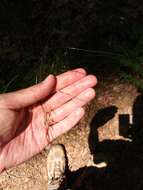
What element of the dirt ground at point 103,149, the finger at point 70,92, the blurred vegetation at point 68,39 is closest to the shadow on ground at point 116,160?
the dirt ground at point 103,149

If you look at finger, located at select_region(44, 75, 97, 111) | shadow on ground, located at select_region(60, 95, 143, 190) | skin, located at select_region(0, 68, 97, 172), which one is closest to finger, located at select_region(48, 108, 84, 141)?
skin, located at select_region(0, 68, 97, 172)

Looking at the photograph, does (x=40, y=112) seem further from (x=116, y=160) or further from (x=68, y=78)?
(x=116, y=160)

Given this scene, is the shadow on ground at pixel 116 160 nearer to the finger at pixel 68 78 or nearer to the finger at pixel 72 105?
the finger at pixel 72 105

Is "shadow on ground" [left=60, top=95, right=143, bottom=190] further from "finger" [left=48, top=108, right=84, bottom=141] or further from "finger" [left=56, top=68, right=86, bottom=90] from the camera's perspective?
"finger" [left=56, top=68, right=86, bottom=90]

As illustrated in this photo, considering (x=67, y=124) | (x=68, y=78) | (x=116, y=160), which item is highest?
(x=68, y=78)

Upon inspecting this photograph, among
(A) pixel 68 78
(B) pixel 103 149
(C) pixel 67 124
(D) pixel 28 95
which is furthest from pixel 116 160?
(D) pixel 28 95

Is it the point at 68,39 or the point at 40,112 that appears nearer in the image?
the point at 40,112
